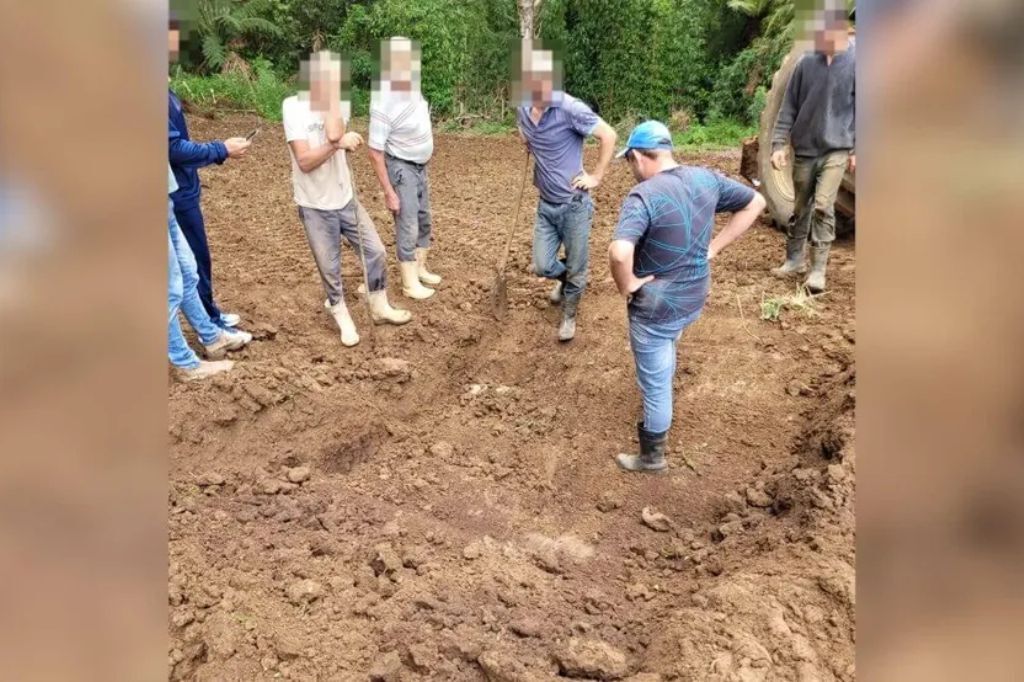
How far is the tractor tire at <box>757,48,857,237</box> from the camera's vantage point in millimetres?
6285

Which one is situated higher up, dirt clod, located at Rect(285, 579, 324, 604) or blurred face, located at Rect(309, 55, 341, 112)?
blurred face, located at Rect(309, 55, 341, 112)

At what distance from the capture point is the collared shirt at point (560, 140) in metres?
4.87

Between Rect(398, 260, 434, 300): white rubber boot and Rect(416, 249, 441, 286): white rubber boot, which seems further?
Rect(416, 249, 441, 286): white rubber boot

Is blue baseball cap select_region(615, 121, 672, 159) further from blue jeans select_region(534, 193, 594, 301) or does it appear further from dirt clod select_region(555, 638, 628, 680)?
dirt clod select_region(555, 638, 628, 680)

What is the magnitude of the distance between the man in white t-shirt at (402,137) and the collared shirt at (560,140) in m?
0.78

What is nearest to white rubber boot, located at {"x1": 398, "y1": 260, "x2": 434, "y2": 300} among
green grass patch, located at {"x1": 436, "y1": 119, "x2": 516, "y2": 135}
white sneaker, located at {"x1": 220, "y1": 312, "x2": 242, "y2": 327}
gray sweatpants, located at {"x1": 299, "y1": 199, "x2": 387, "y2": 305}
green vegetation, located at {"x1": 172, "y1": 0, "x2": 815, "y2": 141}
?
gray sweatpants, located at {"x1": 299, "y1": 199, "x2": 387, "y2": 305}

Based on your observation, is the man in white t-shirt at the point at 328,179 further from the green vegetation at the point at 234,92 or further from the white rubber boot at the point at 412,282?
the green vegetation at the point at 234,92

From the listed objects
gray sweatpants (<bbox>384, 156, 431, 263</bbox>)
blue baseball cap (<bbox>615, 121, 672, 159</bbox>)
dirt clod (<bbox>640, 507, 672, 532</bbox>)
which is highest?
blue baseball cap (<bbox>615, 121, 672, 159</bbox>)

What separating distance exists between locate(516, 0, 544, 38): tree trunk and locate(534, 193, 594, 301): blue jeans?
789cm

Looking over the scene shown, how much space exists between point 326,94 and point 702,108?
12.3 metres
